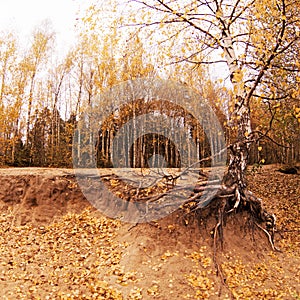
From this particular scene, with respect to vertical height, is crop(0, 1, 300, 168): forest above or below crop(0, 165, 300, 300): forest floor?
above

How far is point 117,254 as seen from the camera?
20.6 ft

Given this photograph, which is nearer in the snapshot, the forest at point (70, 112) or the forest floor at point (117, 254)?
the forest floor at point (117, 254)

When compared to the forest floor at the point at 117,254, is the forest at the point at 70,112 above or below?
above

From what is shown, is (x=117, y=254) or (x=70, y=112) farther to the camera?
(x=70, y=112)

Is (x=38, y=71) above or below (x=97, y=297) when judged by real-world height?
above

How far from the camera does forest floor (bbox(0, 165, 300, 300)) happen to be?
208 inches

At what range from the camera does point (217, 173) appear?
277 inches

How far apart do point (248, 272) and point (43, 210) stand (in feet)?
17.8

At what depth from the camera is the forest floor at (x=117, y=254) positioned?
17.4 feet

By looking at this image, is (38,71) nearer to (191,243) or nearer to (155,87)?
Answer: (155,87)

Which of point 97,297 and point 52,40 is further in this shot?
point 52,40

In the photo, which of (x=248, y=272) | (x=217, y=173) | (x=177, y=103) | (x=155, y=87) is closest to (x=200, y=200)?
(x=217, y=173)

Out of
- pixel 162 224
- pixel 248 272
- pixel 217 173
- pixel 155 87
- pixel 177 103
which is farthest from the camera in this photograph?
pixel 177 103

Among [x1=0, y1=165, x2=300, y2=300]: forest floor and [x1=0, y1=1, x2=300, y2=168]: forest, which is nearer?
[x1=0, y1=165, x2=300, y2=300]: forest floor
